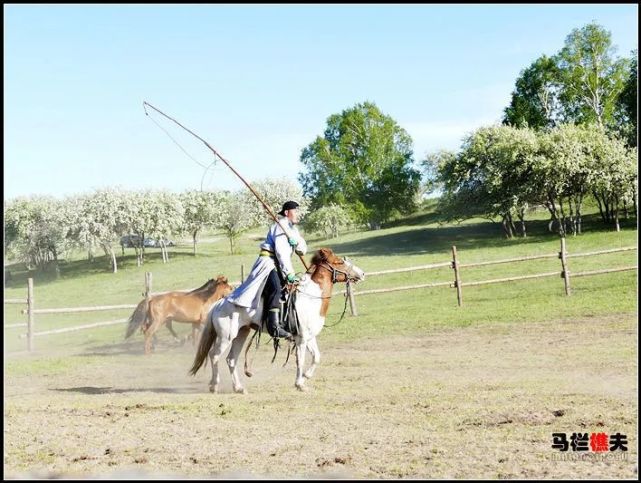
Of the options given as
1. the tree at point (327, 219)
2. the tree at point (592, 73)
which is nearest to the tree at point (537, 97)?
the tree at point (592, 73)

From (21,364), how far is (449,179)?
104 ft

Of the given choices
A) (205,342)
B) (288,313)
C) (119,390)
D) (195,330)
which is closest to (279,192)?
(195,330)

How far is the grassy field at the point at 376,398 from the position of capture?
6.17m

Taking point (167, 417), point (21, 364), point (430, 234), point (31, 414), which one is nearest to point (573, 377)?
point (167, 417)

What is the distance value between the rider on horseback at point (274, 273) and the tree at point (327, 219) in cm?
4725

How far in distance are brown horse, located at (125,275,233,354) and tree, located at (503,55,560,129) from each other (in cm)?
4058

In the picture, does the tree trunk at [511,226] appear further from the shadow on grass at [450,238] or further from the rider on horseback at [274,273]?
the rider on horseback at [274,273]

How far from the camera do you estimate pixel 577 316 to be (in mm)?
17000

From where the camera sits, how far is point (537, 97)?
53875 millimetres

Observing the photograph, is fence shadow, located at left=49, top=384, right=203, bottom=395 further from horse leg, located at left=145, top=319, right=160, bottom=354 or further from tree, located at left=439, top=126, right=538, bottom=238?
tree, located at left=439, top=126, right=538, bottom=238

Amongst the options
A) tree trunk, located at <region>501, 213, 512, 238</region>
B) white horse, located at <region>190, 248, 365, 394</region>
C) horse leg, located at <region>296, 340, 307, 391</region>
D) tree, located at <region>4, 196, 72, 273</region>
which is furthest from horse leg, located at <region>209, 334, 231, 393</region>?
tree, located at <region>4, 196, 72, 273</region>

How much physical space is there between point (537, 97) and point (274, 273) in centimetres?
4825

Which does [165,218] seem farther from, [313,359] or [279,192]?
[313,359]

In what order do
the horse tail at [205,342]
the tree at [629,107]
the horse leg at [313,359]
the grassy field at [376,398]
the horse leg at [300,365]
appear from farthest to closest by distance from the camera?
1. the tree at [629,107]
2. the horse tail at [205,342]
3. the horse leg at [313,359]
4. the horse leg at [300,365]
5. the grassy field at [376,398]
